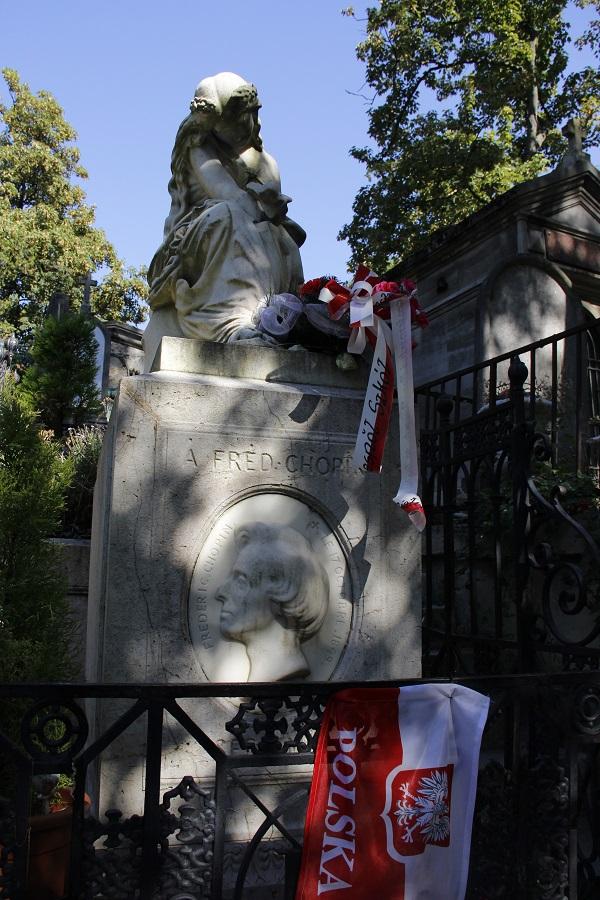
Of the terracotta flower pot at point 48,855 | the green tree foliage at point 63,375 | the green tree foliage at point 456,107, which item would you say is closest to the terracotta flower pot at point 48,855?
the terracotta flower pot at point 48,855

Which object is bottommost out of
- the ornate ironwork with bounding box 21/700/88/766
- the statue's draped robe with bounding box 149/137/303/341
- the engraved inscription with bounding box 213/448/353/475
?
the ornate ironwork with bounding box 21/700/88/766

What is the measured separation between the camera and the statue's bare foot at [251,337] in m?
3.85

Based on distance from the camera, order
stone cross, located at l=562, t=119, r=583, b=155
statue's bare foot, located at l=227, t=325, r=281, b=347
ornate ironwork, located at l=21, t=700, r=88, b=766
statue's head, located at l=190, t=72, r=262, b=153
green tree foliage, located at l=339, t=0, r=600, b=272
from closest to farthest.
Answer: ornate ironwork, located at l=21, t=700, r=88, b=766, statue's bare foot, located at l=227, t=325, r=281, b=347, statue's head, located at l=190, t=72, r=262, b=153, stone cross, located at l=562, t=119, r=583, b=155, green tree foliage, located at l=339, t=0, r=600, b=272

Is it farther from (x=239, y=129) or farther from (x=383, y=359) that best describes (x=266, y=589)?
(x=239, y=129)

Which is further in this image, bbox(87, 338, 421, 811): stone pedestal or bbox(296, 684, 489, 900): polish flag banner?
bbox(87, 338, 421, 811): stone pedestal

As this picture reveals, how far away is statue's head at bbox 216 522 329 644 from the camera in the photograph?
11.0ft

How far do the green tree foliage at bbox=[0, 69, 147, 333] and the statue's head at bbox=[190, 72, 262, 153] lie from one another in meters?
22.2

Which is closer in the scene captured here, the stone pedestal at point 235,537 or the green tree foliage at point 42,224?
the stone pedestal at point 235,537

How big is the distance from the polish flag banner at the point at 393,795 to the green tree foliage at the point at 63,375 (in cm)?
806

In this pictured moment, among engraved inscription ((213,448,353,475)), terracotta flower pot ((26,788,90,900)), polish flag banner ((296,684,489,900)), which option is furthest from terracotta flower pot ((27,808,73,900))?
engraved inscription ((213,448,353,475))

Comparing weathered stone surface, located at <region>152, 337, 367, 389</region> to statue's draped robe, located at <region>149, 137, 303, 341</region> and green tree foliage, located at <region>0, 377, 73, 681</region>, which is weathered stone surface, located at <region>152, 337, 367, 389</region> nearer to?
statue's draped robe, located at <region>149, 137, 303, 341</region>

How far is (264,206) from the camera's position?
14.8 feet

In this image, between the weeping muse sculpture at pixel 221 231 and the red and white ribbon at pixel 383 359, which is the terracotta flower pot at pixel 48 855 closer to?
the red and white ribbon at pixel 383 359

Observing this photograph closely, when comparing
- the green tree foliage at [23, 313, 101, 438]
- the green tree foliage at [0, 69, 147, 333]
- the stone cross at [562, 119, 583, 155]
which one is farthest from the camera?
the green tree foliage at [0, 69, 147, 333]
